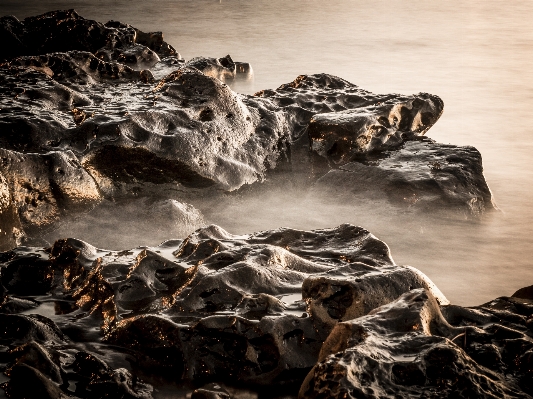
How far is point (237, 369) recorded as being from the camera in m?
2.45

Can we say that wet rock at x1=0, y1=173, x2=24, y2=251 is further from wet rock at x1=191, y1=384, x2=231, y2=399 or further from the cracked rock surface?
wet rock at x1=191, y1=384, x2=231, y2=399

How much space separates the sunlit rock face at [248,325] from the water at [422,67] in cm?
98

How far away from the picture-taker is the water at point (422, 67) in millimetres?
4105

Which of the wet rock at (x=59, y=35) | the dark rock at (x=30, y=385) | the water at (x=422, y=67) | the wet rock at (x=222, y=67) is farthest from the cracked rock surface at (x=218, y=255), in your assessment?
the wet rock at (x=59, y=35)

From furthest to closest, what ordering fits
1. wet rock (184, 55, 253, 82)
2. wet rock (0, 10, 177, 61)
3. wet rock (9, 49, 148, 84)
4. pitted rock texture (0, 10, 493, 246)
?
wet rock (0, 10, 177, 61), wet rock (184, 55, 253, 82), wet rock (9, 49, 148, 84), pitted rock texture (0, 10, 493, 246)

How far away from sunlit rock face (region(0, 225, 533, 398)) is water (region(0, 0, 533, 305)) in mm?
977

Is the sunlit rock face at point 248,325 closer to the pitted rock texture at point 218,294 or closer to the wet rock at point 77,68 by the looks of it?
the pitted rock texture at point 218,294

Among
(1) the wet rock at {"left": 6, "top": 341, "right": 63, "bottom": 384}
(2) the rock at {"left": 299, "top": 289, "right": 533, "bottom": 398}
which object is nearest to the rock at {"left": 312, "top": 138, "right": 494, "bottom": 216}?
(2) the rock at {"left": 299, "top": 289, "right": 533, "bottom": 398}

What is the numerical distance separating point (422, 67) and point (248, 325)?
794cm

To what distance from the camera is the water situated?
4105 millimetres

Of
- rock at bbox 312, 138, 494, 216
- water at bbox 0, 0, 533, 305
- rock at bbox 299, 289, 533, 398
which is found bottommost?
water at bbox 0, 0, 533, 305

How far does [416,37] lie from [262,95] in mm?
7364

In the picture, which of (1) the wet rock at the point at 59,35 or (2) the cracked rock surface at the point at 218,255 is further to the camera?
(1) the wet rock at the point at 59,35

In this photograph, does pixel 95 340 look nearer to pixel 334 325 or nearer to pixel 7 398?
pixel 7 398
